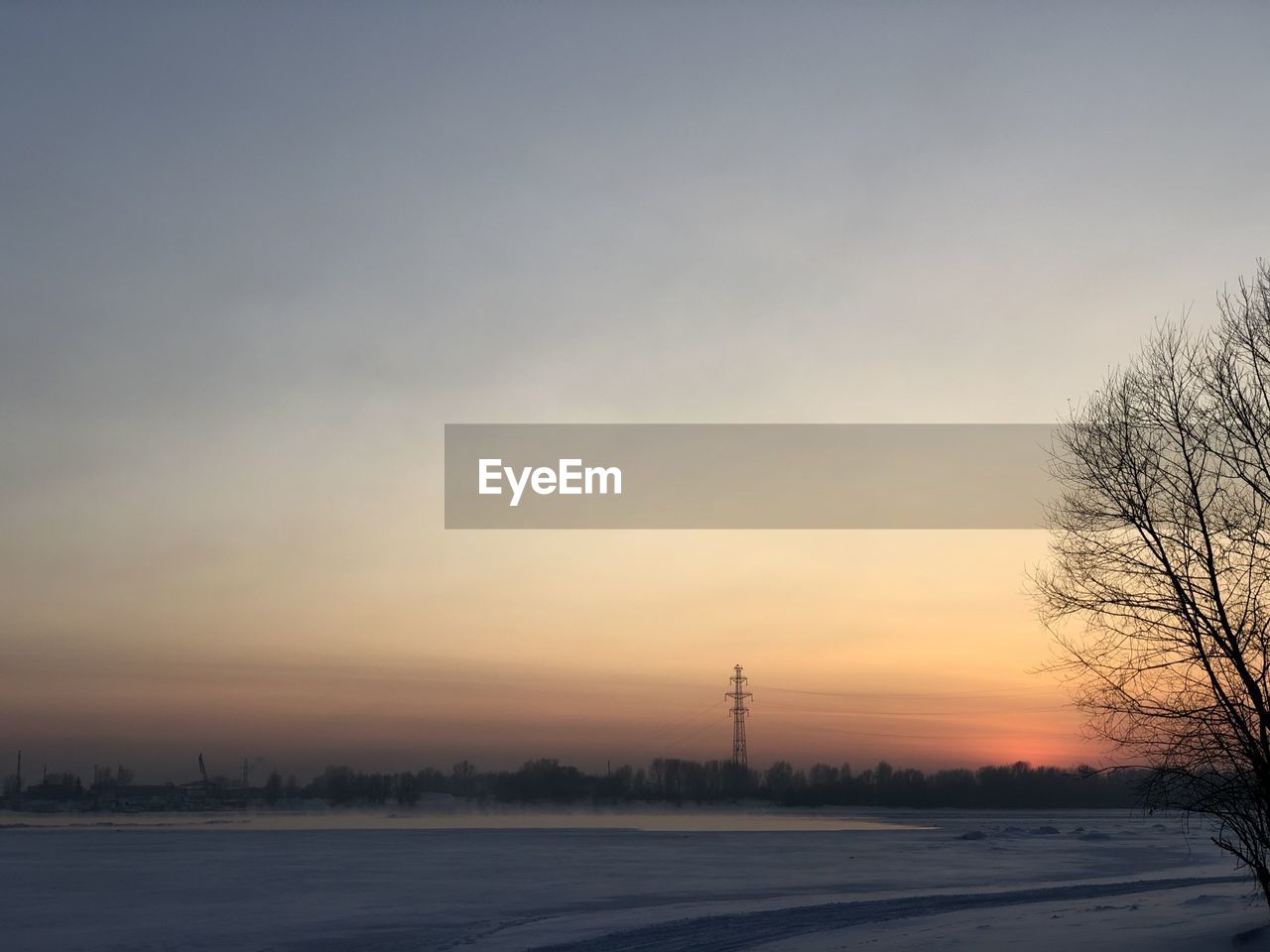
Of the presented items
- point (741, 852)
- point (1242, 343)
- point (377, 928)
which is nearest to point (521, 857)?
point (741, 852)

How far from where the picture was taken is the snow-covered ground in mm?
19141

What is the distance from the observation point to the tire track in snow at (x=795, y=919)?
19344 mm

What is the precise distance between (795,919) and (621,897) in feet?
23.6

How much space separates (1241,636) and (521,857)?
3398 cm

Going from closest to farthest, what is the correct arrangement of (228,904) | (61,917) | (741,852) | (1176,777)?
(1176,777), (61,917), (228,904), (741,852)

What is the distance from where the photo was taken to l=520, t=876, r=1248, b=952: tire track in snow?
19344mm

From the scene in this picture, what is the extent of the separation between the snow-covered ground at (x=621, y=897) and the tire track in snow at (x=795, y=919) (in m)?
0.07

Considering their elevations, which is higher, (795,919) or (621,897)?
(795,919)

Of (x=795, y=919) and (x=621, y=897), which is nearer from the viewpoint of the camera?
(x=795, y=919)

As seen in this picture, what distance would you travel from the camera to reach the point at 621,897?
28688 millimetres

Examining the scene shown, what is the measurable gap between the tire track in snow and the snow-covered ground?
74mm

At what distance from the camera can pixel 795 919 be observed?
2288 cm

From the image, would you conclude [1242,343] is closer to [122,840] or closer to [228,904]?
[228,904]

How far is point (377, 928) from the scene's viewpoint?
75.7ft
